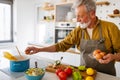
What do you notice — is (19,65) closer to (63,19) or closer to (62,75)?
(62,75)

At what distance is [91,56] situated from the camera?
4.74 feet

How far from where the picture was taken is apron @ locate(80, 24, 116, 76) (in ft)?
4.80

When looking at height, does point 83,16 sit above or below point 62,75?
above

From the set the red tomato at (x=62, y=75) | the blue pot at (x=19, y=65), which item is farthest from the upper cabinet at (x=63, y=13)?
the red tomato at (x=62, y=75)

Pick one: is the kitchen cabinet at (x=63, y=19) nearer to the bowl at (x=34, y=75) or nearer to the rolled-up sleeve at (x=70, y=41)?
the rolled-up sleeve at (x=70, y=41)

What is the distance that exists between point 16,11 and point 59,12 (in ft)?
3.80

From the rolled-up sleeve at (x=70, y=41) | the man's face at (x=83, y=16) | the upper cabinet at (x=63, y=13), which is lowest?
the rolled-up sleeve at (x=70, y=41)

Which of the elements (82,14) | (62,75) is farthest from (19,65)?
(82,14)

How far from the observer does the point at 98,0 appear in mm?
2857

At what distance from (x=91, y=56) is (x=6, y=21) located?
10.0 feet

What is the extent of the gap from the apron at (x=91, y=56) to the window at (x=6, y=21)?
2892mm

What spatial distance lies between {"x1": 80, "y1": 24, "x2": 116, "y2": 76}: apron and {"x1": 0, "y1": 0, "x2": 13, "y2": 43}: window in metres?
2.89

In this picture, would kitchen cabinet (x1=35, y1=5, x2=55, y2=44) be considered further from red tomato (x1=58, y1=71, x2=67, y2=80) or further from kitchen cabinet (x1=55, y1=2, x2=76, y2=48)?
red tomato (x1=58, y1=71, x2=67, y2=80)

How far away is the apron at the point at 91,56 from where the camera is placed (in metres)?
1.46
